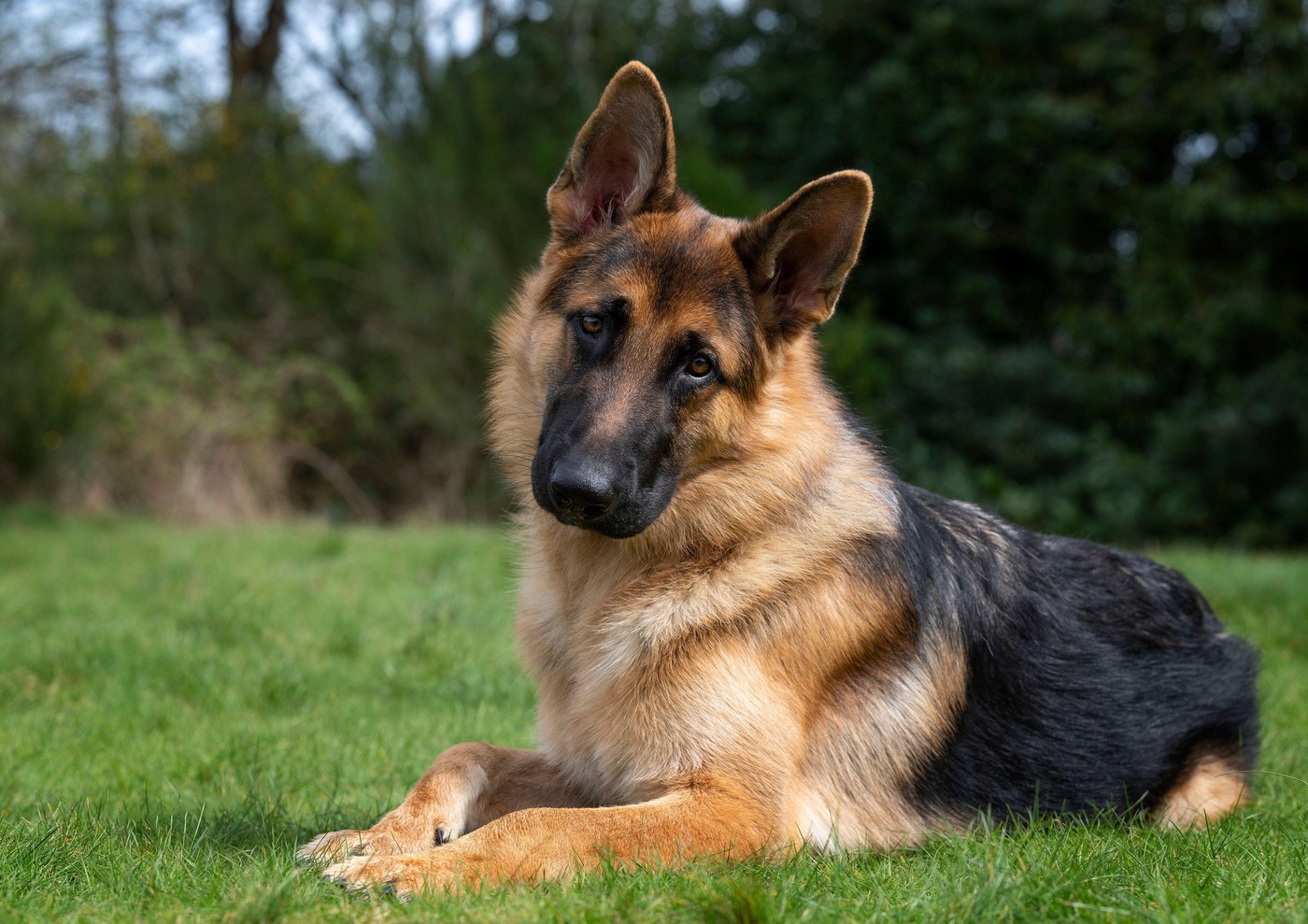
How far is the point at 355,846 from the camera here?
3596 mm

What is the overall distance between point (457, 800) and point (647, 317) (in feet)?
5.66

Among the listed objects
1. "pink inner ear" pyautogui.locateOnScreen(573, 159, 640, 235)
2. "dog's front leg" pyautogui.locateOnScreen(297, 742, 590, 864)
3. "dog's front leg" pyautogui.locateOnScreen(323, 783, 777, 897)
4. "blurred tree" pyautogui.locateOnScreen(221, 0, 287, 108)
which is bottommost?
"dog's front leg" pyautogui.locateOnScreen(297, 742, 590, 864)

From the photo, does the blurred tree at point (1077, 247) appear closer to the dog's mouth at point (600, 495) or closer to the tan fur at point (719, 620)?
the tan fur at point (719, 620)

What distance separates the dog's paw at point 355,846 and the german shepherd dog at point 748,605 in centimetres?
1

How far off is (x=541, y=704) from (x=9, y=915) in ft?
5.83

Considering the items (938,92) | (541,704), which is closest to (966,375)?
(938,92)

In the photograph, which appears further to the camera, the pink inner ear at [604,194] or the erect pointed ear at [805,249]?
the pink inner ear at [604,194]

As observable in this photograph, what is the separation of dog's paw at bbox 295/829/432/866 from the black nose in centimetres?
114

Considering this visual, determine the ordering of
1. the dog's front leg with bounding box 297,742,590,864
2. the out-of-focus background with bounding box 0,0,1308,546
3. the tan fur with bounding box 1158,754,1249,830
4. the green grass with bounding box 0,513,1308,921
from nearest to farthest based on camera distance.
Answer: the green grass with bounding box 0,513,1308,921 < the dog's front leg with bounding box 297,742,590,864 < the tan fur with bounding box 1158,754,1249,830 < the out-of-focus background with bounding box 0,0,1308,546

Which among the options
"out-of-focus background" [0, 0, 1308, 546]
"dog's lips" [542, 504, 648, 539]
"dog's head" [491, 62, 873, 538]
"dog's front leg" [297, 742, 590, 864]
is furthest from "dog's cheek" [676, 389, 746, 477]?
"out-of-focus background" [0, 0, 1308, 546]

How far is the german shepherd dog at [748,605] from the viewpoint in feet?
12.5

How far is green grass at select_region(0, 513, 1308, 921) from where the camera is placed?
310 centimetres

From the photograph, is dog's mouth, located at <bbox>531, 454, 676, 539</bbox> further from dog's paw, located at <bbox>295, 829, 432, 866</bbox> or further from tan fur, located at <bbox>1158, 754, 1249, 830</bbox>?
tan fur, located at <bbox>1158, 754, 1249, 830</bbox>

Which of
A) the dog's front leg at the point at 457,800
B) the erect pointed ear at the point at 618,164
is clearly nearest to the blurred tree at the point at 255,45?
the erect pointed ear at the point at 618,164
